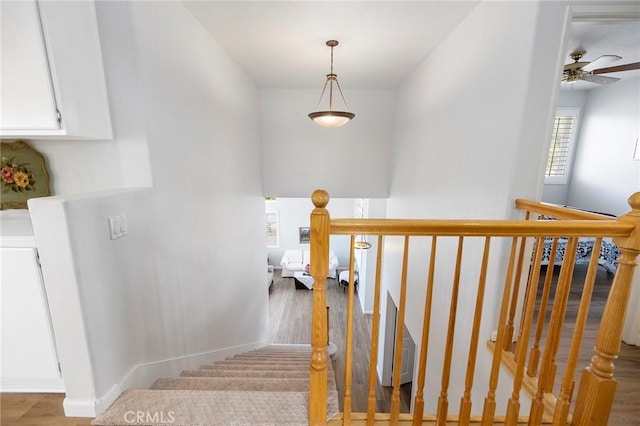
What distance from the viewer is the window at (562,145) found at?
500 centimetres

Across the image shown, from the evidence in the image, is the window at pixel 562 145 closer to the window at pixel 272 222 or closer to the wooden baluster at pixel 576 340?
the wooden baluster at pixel 576 340

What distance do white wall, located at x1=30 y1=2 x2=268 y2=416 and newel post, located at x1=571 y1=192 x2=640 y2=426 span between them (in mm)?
2309

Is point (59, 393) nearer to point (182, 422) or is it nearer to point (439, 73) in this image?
point (182, 422)

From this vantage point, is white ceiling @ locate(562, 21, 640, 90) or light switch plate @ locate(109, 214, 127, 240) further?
white ceiling @ locate(562, 21, 640, 90)

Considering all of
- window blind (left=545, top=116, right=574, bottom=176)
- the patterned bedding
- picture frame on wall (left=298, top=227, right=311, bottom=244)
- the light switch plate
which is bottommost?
picture frame on wall (left=298, top=227, right=311, bottom=244)

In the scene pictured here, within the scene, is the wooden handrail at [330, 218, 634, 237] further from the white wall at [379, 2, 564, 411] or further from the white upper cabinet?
the white upper cabinet

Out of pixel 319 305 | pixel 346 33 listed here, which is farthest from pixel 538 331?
pixel 346 33

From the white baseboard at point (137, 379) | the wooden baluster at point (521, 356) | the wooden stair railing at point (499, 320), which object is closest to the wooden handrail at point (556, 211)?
the wooden stair railing at point (499, 320)

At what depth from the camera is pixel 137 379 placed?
1716 mm

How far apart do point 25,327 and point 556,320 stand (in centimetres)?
262

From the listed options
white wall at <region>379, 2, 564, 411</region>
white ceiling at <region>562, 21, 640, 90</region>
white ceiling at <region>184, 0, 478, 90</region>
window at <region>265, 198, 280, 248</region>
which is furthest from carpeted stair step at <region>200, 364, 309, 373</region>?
window at <region>265, 198, 280, 248</region>

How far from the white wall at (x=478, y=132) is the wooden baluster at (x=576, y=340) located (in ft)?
1.96

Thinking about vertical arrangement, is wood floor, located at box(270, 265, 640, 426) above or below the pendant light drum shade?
below

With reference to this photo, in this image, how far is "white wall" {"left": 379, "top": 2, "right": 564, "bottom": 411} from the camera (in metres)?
1.58
